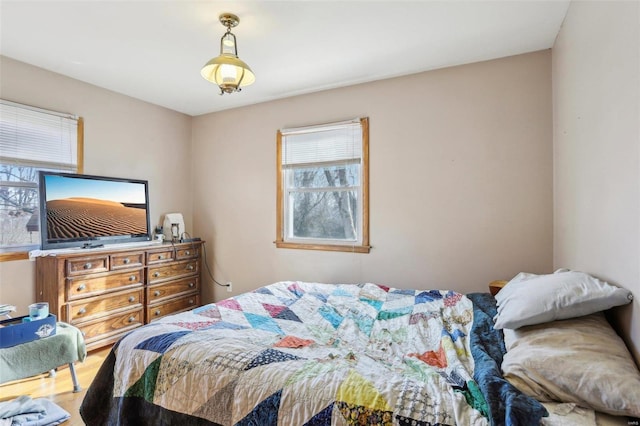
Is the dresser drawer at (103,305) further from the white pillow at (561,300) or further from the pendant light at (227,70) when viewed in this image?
the white pillow at (561,300)

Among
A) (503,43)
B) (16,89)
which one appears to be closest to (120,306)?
(16,89)

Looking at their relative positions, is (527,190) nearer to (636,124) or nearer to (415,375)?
(636,124)

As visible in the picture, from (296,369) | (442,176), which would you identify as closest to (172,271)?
(296,369)

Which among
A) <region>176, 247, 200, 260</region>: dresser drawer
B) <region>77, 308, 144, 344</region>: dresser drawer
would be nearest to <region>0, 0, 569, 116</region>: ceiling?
<region>176, 247, 200, 260</region>: dresser drawer

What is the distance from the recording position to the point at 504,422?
2.99 feet

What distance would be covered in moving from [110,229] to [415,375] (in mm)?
3216

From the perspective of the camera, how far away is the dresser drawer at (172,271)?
3398mm

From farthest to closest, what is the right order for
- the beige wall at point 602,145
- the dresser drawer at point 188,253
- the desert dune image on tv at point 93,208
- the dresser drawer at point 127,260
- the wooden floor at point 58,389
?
1. the dresser drawer at point 188,253
2. the dresser drawer at point 127,260
3. the desert dune image on tv at point 93,208
4. the wooden floor at point 58,389
5. the beige wall at point 602,145

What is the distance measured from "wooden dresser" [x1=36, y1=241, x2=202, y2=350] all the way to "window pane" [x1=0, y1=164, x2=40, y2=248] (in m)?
0.27

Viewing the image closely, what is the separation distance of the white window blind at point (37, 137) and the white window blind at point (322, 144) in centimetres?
206

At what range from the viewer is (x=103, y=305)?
2.99 m

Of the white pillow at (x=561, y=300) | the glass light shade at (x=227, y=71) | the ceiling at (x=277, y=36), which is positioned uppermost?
the ceiling at (x=277, y=36)

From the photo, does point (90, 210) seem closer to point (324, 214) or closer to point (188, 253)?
point (188, 253)

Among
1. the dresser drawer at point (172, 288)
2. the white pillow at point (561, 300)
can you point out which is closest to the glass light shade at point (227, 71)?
the white pillow at point (561, 300)
